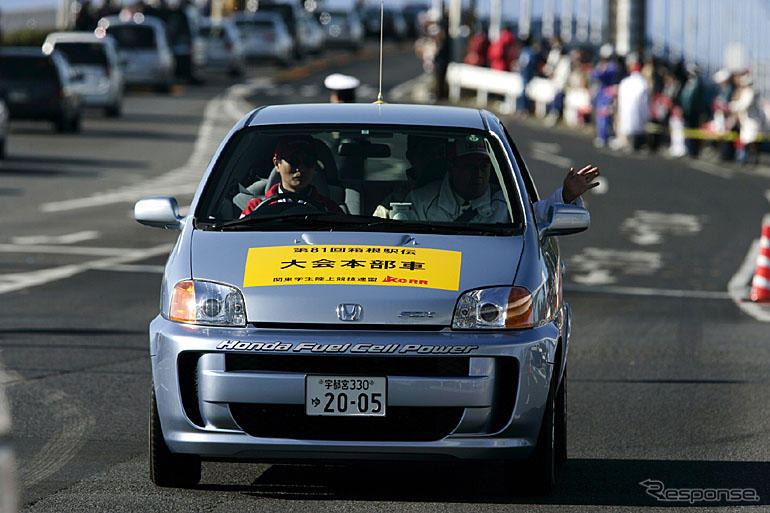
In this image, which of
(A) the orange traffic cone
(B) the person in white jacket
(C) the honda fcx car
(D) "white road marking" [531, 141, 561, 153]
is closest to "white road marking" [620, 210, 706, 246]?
(A) the orange traffic cone

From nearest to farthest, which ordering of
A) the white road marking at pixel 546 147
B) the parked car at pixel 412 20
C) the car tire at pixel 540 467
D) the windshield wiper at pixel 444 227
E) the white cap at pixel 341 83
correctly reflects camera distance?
the car tire at pixel 540 467 < the windshield wiper at pixel 444 227 < the white cap at pixel 341 83 < the white road marking at pixel 546 147 < the parked car at pixel 412 20

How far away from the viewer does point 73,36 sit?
39.4 m

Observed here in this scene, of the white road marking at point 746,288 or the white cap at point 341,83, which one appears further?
the white road marking at point 746,288

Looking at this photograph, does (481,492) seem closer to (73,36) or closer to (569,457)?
(569,457)

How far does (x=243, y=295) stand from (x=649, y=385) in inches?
167

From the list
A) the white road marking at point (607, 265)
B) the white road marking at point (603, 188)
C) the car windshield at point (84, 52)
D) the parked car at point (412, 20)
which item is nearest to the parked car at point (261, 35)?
the car windshield at point (84, 52)

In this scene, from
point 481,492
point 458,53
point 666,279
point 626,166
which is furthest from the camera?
point 458,53

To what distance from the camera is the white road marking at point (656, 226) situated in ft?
68.8

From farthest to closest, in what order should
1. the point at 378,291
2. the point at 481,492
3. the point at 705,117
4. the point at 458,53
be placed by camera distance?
the point at 458,53
the point at 705,117
the point at 481,492
the point at 378,291

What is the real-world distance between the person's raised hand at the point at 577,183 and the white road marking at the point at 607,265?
308 inches

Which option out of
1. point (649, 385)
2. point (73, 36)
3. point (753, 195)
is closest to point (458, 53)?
point (73, 36)

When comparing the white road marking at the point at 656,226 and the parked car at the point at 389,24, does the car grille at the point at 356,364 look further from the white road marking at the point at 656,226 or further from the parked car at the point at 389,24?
the parked car at the point at 389,24

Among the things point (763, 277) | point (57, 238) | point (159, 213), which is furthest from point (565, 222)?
point (57, 238)

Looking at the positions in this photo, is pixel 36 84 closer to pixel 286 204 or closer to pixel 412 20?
pixel 286 204
